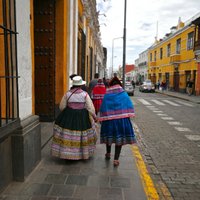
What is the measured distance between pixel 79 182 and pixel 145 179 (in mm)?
1126

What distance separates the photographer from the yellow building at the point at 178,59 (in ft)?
88.1

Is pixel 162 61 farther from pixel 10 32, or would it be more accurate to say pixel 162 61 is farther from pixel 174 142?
pixel 10 32

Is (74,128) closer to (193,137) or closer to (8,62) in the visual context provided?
(8,62)

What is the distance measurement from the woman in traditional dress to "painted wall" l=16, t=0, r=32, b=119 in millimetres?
683

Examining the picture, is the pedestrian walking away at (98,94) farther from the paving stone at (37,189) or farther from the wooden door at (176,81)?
the wooden door at (176,81)

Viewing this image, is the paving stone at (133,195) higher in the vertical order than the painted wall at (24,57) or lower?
lower

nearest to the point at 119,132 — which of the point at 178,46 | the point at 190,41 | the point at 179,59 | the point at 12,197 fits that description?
the point at 12,197

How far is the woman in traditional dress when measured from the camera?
4609mm

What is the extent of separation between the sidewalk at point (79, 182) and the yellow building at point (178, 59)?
22.6m

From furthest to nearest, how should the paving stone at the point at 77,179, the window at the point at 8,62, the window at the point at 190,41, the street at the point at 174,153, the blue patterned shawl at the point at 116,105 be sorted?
the window at the point at 190,41, the blue patterned shawl at the point at 116,105, the street at the point at 174,153, the paving stone at the point at 77,179, the window at the point at 8,62

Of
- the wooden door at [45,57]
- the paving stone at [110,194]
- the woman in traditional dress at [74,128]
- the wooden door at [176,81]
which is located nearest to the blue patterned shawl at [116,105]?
the woman in traditional dress at [74,128]

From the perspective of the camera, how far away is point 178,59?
3048cm

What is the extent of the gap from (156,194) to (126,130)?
1287 millimetres

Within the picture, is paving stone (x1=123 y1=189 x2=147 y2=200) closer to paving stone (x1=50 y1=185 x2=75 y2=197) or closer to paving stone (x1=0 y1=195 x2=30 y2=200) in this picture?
paving stone (x1=50 y1=185 x2=75 y2=197)
